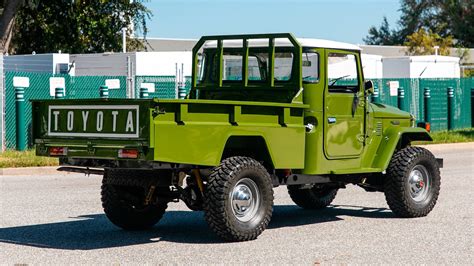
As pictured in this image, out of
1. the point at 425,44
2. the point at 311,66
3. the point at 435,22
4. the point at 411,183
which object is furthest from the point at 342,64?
the point at 435,22

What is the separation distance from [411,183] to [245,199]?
9.39 ft

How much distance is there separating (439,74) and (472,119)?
19.8ft

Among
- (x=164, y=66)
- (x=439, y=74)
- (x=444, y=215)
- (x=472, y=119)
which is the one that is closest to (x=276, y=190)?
(x=444, y=215)

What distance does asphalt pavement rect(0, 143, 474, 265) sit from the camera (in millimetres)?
9352

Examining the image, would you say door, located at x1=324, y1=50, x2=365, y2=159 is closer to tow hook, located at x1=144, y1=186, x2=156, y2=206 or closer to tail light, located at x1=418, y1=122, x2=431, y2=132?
tail light, located at x1=418, y1=122, x2=431, y2=132

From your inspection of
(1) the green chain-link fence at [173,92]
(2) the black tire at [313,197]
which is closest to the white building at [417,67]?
(1) the green chain-link fence at [173,92]

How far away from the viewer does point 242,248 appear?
9.89 metres

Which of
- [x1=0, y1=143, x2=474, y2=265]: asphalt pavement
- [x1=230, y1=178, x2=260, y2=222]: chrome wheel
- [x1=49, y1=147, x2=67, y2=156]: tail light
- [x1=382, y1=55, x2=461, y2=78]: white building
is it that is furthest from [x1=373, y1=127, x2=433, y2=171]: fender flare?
[x1=382, y1=55, x2=461, y2=78]: white building

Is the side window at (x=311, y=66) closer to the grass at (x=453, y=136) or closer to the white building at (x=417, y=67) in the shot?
the grass at (x=453, y=136)

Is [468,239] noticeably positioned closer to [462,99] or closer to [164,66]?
[164,66]

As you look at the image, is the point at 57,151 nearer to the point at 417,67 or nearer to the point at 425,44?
the point at 417,67

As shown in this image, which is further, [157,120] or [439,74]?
[439,74]

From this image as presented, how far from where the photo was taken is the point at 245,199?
10352mm

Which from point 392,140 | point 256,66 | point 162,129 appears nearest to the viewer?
point 162,129
